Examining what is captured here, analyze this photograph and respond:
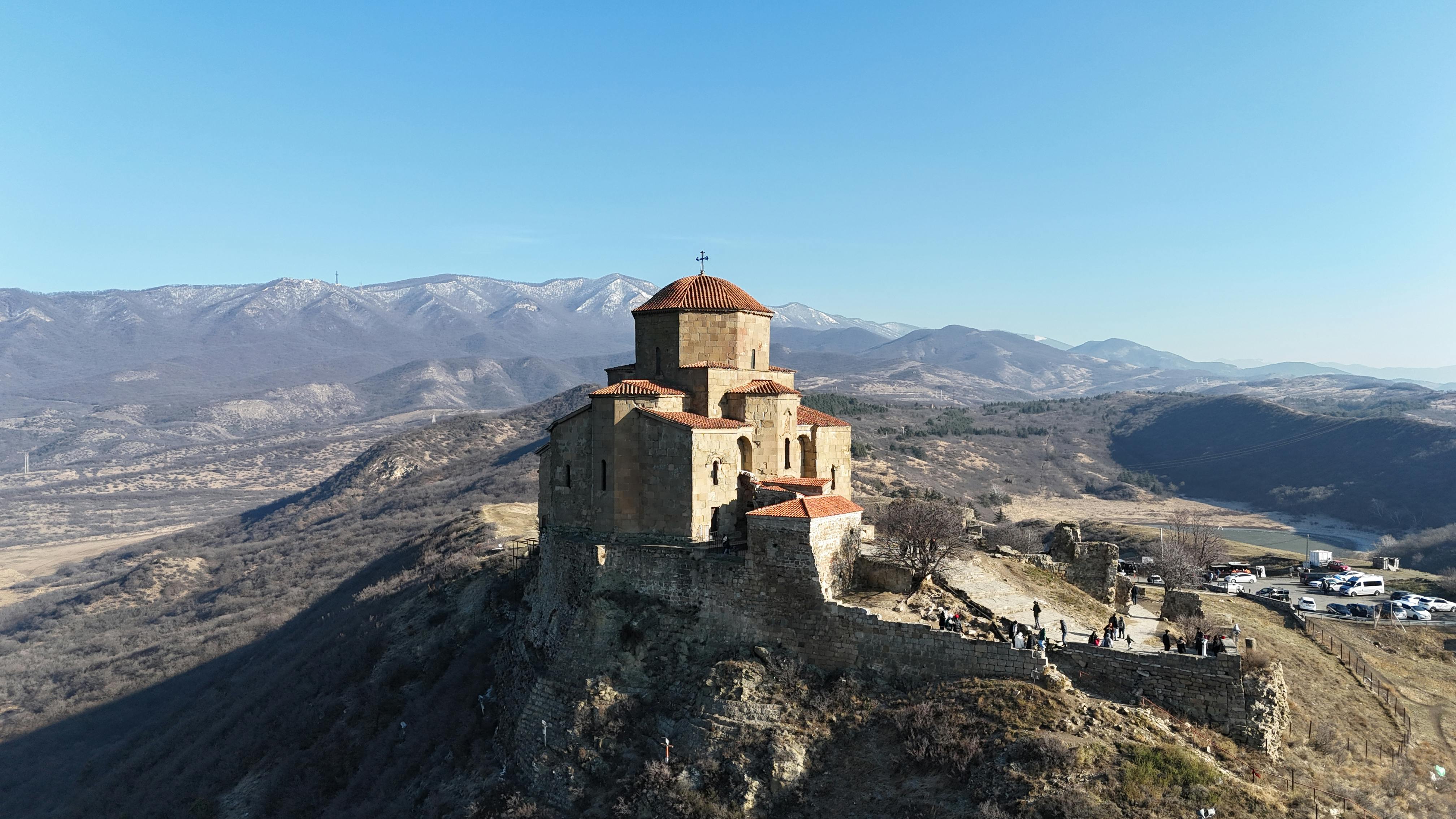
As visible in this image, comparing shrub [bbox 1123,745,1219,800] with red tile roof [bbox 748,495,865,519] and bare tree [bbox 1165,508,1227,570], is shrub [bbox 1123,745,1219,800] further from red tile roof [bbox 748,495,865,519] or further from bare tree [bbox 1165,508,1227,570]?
bare tree [bbox 1165,508,1227,570]

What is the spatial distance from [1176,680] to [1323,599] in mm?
25186

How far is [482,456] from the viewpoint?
11481 centimetres

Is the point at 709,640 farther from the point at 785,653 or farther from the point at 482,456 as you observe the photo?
the point at 482,456

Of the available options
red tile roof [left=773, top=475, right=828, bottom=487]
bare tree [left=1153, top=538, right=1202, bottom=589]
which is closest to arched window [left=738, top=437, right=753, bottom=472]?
red tile roof [left=773, top=475, right=828, bottom=487]

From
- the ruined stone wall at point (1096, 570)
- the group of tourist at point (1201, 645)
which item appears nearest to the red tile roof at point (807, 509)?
the group of tourist at point (1201, 645)

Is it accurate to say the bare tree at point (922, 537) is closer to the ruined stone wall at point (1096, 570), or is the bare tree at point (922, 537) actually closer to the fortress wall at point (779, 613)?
the fortress wall at point (779, 613)

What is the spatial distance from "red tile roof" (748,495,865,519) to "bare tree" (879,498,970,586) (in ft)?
8.00

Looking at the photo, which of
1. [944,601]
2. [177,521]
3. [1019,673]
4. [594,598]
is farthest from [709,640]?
[177,521]

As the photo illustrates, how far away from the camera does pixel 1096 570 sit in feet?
102

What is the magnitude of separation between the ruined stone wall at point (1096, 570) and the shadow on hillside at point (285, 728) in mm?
20770

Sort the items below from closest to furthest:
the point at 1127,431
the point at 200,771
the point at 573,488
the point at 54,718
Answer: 1. the point at 573,488
2. the point at 200,771
3. the point at 54,718
4. the point at 1127,431

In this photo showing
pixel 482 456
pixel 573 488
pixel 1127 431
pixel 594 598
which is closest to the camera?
pixel 594 598

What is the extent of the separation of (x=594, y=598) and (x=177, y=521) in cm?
12825

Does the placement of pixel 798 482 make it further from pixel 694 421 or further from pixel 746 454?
pixel 694 421
